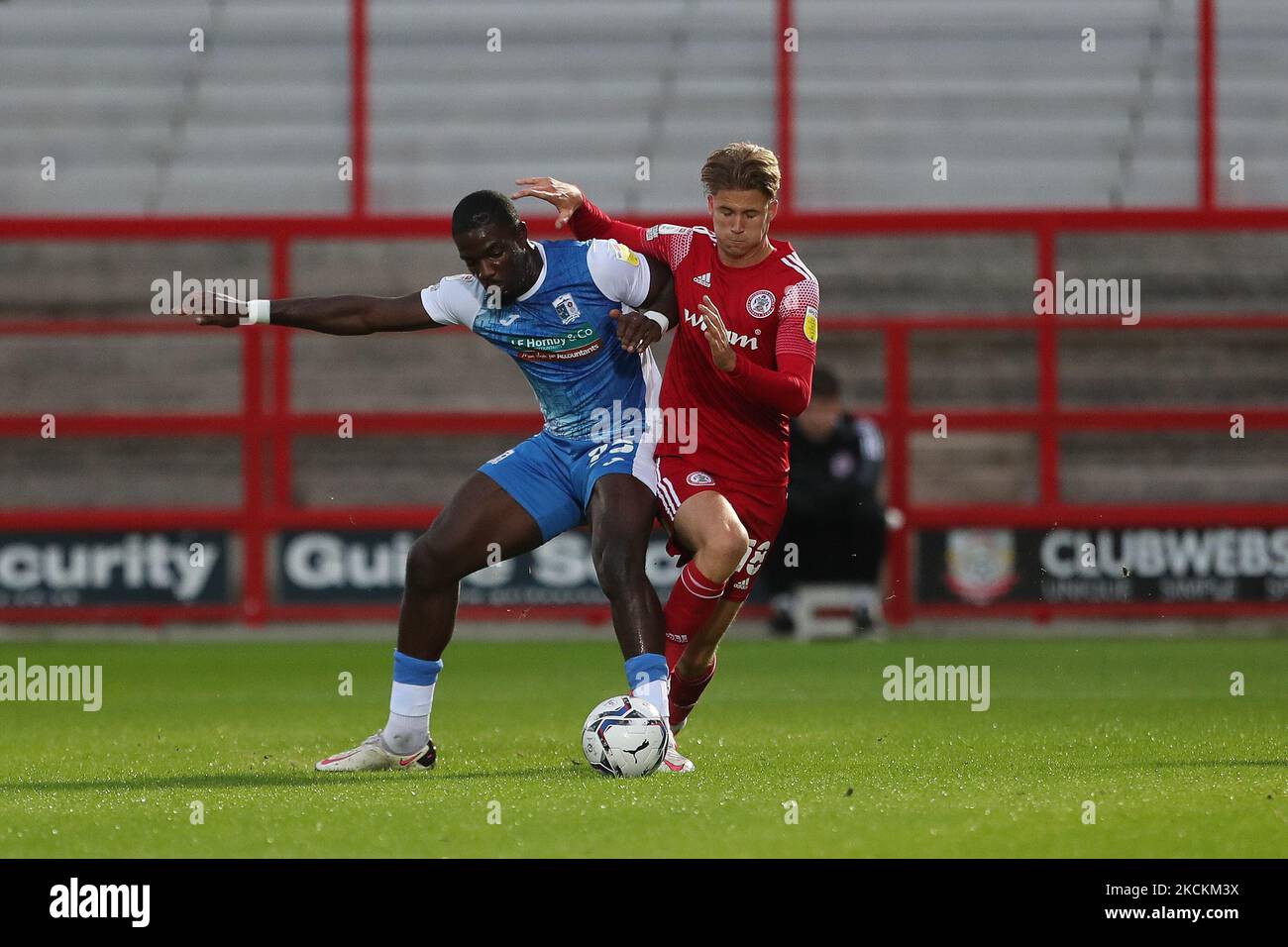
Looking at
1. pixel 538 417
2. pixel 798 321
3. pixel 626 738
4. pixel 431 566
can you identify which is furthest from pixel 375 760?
pixel 538 417

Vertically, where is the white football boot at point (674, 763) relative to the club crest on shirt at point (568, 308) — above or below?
below

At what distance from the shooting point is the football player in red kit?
5.92m

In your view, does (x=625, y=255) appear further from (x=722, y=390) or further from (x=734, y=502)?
(x=734, y=502)

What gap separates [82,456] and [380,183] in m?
2.80

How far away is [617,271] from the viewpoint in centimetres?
604

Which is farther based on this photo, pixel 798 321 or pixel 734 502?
pixel 734 502

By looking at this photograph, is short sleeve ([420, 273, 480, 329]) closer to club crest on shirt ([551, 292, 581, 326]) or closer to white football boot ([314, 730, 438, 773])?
club crest on shirt ([551, 292, 581, 326])

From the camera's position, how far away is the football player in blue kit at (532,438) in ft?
19.3

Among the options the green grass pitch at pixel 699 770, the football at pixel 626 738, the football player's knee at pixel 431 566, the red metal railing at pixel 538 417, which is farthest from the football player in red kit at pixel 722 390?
the red metal railing at pixel 538 417

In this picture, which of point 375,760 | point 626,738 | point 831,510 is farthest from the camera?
point 831,510

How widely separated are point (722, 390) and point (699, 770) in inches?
48.4

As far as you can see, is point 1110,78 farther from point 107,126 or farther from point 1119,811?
point 1119,811

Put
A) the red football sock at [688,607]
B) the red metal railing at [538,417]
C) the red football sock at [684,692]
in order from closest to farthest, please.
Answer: the red football sock at [688,607] → the red football sock at [684,692] → the red metal railing at [538,417]

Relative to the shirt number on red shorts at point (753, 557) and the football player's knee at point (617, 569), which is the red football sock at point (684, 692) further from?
the football player's knee at point (617, 569)
